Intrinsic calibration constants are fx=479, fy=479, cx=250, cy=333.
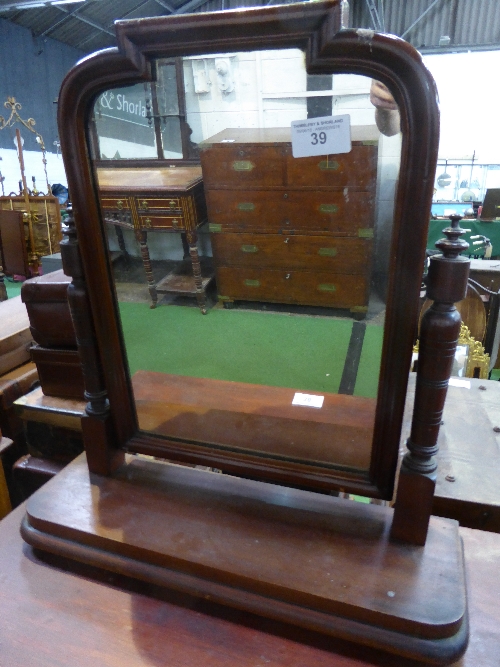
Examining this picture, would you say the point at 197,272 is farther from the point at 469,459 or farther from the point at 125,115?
the point at 469,459

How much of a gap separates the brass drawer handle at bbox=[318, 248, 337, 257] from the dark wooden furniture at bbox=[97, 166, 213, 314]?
0.57ft

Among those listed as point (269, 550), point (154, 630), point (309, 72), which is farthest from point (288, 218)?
point (154, 630)

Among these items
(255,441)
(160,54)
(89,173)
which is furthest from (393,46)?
(255,441)

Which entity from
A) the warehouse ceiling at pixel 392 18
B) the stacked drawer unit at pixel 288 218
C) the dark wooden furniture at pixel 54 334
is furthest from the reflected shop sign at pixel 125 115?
the warehouse ceiling at pixel 392 18

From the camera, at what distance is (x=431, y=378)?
521 millimetres

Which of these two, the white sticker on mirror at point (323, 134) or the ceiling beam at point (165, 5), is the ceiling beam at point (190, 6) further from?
the white sticker on mirror at point (323, 134)

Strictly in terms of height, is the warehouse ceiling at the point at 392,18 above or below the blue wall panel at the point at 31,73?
above

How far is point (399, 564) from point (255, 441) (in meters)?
0.24

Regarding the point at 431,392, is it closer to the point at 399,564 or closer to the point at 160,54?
the point at 399,564

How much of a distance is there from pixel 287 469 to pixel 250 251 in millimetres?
305

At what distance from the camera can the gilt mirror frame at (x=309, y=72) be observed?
0.44 m

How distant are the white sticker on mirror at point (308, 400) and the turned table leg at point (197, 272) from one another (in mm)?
201

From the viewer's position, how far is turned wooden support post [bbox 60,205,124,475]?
25.2 inches

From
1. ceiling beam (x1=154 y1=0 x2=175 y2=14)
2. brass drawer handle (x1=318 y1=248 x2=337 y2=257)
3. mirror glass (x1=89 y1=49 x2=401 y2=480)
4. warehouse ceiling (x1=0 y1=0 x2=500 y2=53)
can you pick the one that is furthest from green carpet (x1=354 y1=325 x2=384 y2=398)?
ceiling beam (x1=154 y1=0 x2=175 y2=14)
